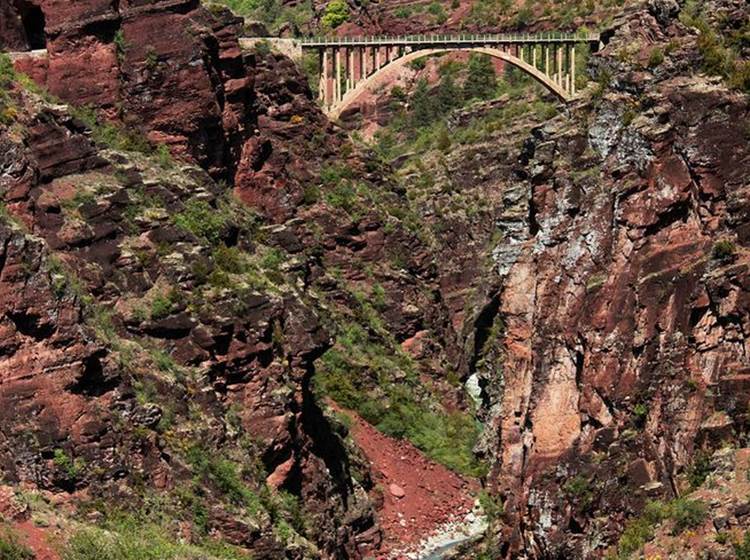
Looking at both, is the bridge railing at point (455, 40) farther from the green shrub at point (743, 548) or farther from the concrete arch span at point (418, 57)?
the green shrub at point (743, 548)

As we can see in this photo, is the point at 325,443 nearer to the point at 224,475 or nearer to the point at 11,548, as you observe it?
the point at 224,475

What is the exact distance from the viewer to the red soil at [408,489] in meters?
93.8

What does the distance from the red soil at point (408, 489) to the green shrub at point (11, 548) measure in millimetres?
31170

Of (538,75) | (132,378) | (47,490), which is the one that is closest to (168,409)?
(132,378)

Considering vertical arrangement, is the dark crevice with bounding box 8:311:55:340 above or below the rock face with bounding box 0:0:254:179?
below

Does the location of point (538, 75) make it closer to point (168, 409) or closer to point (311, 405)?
point (311, 405)

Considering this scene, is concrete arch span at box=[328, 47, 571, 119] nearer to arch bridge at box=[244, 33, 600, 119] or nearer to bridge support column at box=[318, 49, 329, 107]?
arch bridge at box=[244, 33, 600, 119]

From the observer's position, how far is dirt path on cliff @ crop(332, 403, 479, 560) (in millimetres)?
93562

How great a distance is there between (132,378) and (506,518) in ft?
44.9

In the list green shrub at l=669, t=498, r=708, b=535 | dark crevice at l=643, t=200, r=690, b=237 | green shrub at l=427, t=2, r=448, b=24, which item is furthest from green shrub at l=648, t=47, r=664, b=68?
green shrub at l=427, t=2, r=448, b=24

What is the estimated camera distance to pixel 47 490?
67.9 meters

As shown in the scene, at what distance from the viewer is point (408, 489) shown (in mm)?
97062

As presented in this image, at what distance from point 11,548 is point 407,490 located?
37.7 m

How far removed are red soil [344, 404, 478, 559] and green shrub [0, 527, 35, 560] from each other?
102 ft
